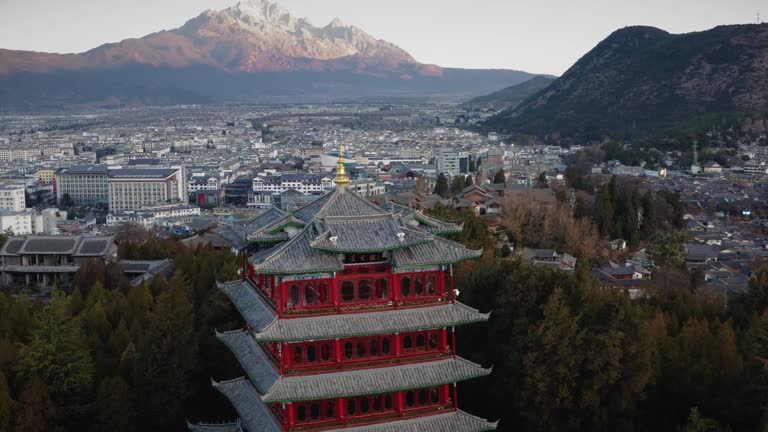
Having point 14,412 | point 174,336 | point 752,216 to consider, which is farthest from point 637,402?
point 752,216

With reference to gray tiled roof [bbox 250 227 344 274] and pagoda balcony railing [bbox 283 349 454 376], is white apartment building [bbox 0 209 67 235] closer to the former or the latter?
gray tiled roof [bbox 250 227 344 274]

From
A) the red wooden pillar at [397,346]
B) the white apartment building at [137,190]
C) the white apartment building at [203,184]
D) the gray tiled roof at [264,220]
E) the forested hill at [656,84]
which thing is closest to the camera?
the red wooden pillar at [397,346]

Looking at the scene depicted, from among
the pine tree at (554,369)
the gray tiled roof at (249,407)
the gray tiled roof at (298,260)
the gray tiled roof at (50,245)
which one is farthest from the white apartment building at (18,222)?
the gray tiled roof at (298,260)

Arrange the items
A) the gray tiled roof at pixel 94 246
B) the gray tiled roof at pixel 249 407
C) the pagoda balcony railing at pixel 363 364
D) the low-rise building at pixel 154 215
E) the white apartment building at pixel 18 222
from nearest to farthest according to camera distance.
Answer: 1. the pagoda balcony railing at pixel 363 364
2. the gray tiled roof at pixel 249 407
3. the gray tiled roof at pixel 94 246
4. the white apartment building at pixel 18 222
5. the low-rise building at pixel 154 215

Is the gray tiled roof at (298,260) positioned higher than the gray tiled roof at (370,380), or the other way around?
the gray tiled roof at (298,260)

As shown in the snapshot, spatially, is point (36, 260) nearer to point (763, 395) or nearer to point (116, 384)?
point (116, 384)

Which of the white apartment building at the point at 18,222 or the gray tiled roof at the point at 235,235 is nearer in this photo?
the gray tiled roof at the point at 235,235

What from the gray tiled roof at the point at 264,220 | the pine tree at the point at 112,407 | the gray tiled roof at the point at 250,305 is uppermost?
the gray tiled roof at the point at 264,220

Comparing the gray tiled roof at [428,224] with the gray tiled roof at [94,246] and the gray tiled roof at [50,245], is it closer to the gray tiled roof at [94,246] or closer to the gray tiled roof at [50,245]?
the gray tiled roof at [94,246]
